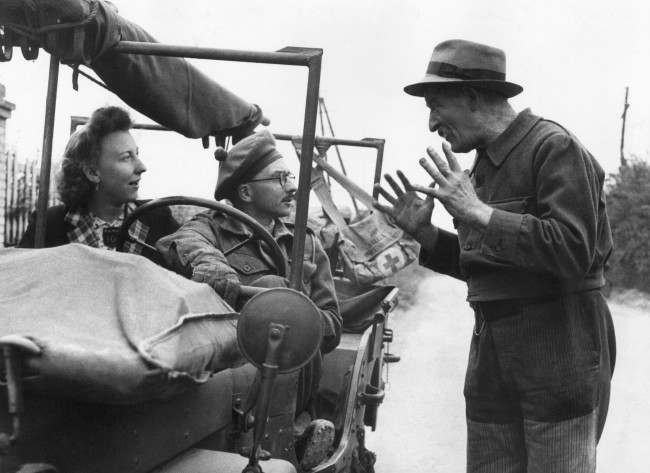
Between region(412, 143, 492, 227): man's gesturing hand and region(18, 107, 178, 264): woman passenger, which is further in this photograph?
region(18, 107, 178, 264): woman passenger

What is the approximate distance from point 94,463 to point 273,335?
1.59 feet

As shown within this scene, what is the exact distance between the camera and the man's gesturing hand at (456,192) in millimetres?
2645

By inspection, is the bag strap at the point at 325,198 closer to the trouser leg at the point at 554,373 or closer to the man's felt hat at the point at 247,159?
the man's felt hat at the point at 247,159

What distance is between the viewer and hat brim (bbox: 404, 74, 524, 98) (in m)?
2.88

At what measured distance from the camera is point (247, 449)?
2.32m

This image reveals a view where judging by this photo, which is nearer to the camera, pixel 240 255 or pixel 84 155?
pixel 240 255

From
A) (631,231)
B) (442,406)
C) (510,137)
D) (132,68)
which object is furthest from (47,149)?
(631,231)

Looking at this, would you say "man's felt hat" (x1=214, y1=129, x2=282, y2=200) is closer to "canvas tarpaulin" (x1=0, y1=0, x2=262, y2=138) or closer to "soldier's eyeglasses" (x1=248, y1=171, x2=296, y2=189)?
"soldier's eyeglasses" (x1=248, y1=171, x2=296, y2=189)

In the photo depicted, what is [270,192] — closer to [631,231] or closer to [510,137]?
[510,137]

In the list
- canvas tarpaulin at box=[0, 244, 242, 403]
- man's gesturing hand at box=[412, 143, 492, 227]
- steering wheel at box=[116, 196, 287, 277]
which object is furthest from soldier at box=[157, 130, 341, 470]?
canvas tarpaulin at box=[0, 244, 242, 403]

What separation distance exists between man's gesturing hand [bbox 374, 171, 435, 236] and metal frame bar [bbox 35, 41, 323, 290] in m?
0.52

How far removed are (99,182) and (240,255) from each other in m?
0.73

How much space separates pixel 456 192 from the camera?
2.68 metres

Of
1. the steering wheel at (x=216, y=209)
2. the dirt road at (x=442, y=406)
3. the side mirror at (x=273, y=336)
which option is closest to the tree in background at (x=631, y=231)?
the dirt road at (x=442, y=406)
